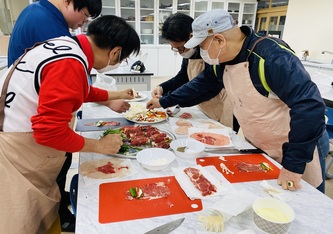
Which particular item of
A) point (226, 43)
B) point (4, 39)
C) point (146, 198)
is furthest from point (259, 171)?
point (4, 39)

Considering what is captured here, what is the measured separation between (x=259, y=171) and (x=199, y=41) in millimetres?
721

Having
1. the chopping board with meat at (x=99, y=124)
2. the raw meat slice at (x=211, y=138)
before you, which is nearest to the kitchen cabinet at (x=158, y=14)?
Result: the chopping board with meat at (x=99, y=124)

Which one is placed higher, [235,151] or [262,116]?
→ [262,116]

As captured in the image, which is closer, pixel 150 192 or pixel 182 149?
pixel 150 192

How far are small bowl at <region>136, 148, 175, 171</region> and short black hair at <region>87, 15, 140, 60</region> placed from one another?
1.71 ft

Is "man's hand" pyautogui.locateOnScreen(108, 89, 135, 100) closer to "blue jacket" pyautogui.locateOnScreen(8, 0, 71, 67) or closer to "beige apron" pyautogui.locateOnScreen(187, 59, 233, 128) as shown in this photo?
"blue jacket" pyautogui.locateOnScreen(8, 0, 71, 67)

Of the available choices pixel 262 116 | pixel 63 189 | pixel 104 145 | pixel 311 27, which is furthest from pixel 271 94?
pixel 311 27

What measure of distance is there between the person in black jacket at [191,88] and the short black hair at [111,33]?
0.68 metres

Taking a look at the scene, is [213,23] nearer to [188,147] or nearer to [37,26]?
[188,147]

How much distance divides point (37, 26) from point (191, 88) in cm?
109

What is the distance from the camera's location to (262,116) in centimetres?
121

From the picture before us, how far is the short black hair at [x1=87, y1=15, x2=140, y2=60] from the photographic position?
3.49 feet

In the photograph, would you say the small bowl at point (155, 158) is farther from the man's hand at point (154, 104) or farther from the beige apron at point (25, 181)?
the man's hand at point (154, 104)

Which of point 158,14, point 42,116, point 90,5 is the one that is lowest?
point 42,116
